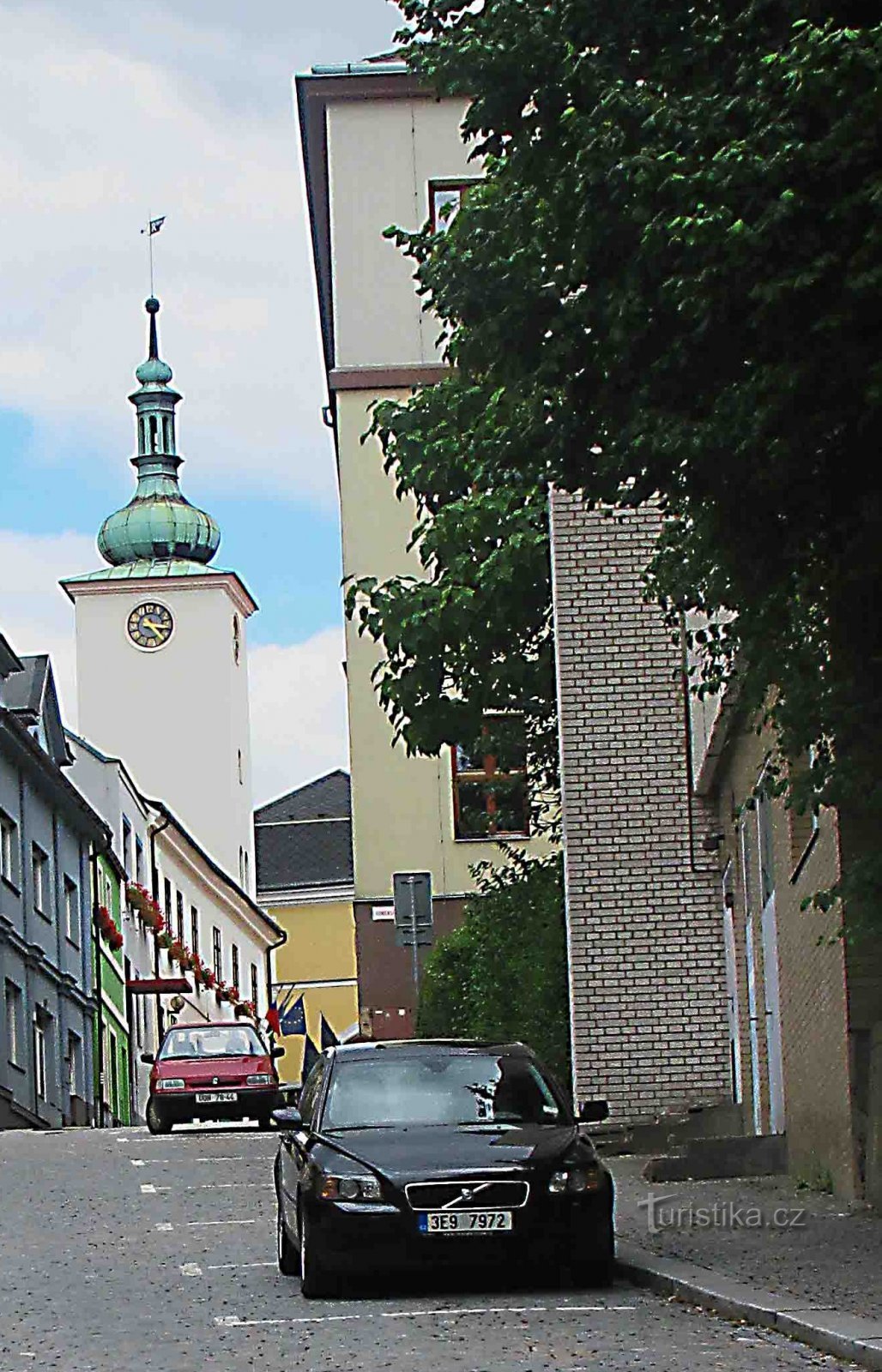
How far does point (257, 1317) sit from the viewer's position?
12445 mm

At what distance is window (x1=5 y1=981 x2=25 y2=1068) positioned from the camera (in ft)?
155

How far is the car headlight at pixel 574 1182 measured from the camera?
43.0ft

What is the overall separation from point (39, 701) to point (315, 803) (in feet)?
217

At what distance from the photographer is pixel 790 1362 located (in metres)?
10.0

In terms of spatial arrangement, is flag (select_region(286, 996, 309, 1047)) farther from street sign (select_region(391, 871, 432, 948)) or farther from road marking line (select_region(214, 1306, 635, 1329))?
road marking line (select_region(214, 1306, 635, 1329))

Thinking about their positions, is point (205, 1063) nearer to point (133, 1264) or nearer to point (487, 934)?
point (487, 934)

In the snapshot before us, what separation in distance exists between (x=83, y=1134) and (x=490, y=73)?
23.0 meters

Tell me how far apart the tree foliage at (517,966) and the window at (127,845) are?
33.7 metres

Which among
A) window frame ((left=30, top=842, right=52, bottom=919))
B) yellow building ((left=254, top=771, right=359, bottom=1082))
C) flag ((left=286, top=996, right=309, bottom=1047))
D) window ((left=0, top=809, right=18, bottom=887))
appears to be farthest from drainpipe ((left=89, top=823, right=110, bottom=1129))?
yellow building ((left=254, top=771, right=359, bottom=1082))


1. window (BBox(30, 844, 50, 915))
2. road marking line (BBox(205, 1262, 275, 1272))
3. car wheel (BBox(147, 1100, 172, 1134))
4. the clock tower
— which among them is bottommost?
car wheel (BBox(147, 1100, 172, 1134))

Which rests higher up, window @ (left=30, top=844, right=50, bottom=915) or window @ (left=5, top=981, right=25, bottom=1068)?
window @ (left=30, top=844, right=50, bottom=915)

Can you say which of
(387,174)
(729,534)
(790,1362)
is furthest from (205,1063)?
(790,1362)

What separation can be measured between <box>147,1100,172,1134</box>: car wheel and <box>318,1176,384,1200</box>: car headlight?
67.4 feet

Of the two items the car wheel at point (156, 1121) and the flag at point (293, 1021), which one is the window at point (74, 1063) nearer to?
the car wheel at point (156, 1121)
